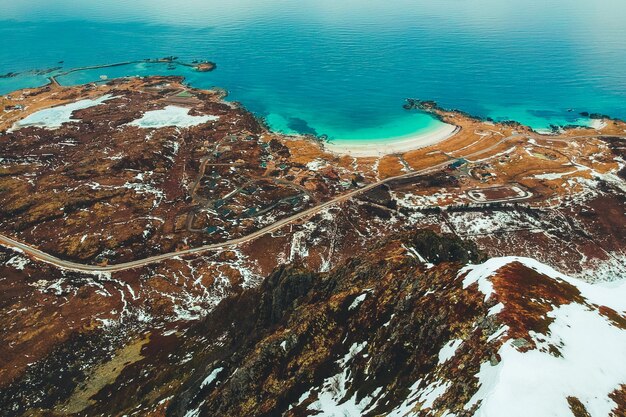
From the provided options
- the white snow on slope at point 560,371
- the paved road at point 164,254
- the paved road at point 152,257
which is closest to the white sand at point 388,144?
the paved road at point 164,254

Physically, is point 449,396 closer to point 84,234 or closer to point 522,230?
point 522,230

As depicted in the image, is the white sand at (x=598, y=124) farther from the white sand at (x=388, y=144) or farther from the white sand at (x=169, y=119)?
the white sand at (x=169, y=119)

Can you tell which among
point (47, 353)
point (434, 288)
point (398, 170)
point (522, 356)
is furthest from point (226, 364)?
point (398, 170)

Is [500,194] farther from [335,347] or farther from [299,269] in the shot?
[335,347]

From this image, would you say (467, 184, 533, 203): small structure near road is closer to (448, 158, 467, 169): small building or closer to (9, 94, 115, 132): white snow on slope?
(448, 158, 467, 169): small building

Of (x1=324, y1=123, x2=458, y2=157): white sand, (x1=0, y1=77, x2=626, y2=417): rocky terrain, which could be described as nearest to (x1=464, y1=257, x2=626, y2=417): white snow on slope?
(x1=0, y1=77, x2=626, y2=417): rocky terrain
